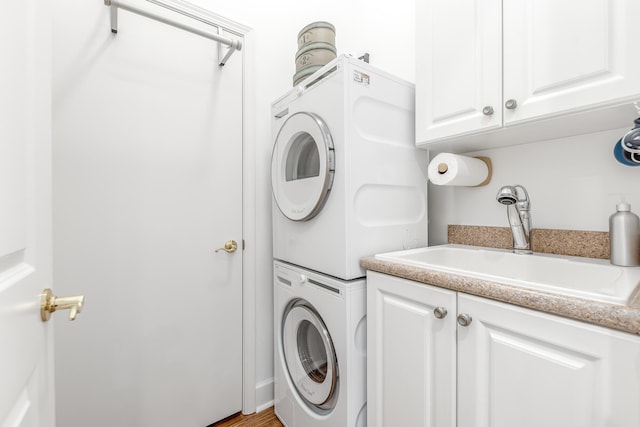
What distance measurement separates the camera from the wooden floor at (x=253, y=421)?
172 centimetres

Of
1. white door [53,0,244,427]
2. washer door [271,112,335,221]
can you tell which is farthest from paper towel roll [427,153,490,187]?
white door [53,0,244,427]

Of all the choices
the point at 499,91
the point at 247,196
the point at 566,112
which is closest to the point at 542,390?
the point at 566,112

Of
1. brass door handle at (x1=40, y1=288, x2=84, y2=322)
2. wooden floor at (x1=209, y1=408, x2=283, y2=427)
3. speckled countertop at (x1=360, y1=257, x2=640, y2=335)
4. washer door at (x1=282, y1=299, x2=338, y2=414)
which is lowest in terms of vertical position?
wooden floor at (x1=209, y1=408, x2=283, y2=427)

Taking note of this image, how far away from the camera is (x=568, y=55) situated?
953 mm

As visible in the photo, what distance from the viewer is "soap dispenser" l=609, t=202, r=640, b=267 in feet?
3.27

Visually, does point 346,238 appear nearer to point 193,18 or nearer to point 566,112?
point 566,112

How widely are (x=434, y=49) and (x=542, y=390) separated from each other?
53.0 inches

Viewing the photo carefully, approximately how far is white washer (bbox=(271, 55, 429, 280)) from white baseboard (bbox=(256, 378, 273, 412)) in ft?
2.95

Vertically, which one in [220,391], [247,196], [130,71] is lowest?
[220,391]

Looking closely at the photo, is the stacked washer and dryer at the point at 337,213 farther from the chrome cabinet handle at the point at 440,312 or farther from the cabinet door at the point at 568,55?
the cabinet door at the point at 568,55

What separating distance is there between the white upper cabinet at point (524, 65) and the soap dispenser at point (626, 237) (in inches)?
13.5

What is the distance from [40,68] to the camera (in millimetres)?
606

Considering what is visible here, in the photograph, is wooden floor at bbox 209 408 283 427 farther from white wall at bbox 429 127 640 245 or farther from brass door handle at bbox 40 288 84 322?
white wall at bbox 429 127 640 245

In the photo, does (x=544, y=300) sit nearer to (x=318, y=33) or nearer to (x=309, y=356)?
(x=309, y=356)
